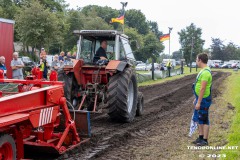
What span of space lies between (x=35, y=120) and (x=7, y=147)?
58 centimetres

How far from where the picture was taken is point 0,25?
13.4 metres

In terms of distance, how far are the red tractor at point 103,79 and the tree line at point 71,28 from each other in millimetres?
943

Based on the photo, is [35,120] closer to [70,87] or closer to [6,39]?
[70,87]

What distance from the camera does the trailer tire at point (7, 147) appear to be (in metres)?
4.67

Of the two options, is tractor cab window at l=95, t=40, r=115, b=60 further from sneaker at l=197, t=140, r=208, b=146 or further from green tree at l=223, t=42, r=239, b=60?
green tree at l=223, t=42, r=239, b=60

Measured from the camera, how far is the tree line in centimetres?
3103

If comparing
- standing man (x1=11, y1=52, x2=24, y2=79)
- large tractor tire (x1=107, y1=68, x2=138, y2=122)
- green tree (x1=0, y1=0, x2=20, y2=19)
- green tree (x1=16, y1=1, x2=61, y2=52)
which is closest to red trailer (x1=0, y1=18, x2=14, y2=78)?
standing man (x1=11, y1=52, x2=24, y2=79)

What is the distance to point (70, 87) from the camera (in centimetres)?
931

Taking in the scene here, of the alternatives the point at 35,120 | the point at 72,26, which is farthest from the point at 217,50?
the point at 35,120

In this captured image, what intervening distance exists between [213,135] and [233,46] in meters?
92.5

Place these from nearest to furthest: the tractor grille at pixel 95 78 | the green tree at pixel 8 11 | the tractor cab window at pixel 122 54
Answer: the tractor grille at pixel 95 78
the tractor cab window at pixel 122 54
the green tree at pixel 8 11

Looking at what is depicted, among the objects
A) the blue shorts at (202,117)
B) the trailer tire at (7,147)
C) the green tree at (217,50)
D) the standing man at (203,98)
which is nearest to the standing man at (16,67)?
the standing man at (203,98)

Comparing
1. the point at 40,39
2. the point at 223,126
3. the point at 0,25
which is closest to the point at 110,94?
the point at 223,126

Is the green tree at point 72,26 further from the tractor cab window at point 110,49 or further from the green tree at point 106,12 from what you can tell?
the tractor cab window at point 110,49
